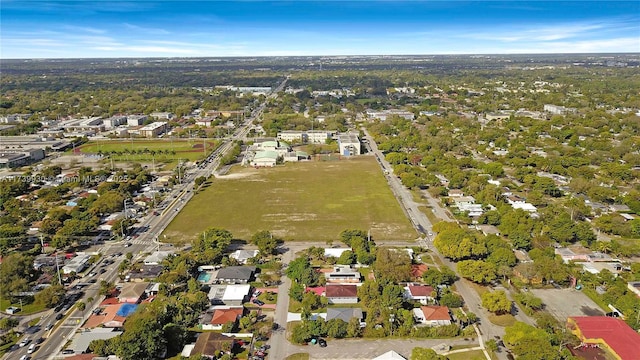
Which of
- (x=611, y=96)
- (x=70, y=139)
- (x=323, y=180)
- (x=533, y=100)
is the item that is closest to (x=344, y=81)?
(x=533, y=100)

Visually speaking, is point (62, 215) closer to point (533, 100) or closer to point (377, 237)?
point (377, 237)

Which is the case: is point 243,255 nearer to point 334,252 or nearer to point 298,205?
point 334,252

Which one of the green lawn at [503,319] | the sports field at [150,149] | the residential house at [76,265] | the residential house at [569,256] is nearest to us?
the green lawn at [503,319]

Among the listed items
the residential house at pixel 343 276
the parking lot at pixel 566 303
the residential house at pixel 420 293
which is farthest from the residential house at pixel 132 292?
the parking lot at pixel 566 303

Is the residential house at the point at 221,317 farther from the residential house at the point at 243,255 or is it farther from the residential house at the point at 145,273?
the residential house at the point at 243,255

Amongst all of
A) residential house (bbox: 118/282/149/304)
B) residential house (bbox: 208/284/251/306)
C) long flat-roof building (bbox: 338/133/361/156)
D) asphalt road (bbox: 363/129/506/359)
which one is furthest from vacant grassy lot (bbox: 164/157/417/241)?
residential house (bbox: 208/284/251/306)

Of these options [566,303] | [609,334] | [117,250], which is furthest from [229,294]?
[609,334]
